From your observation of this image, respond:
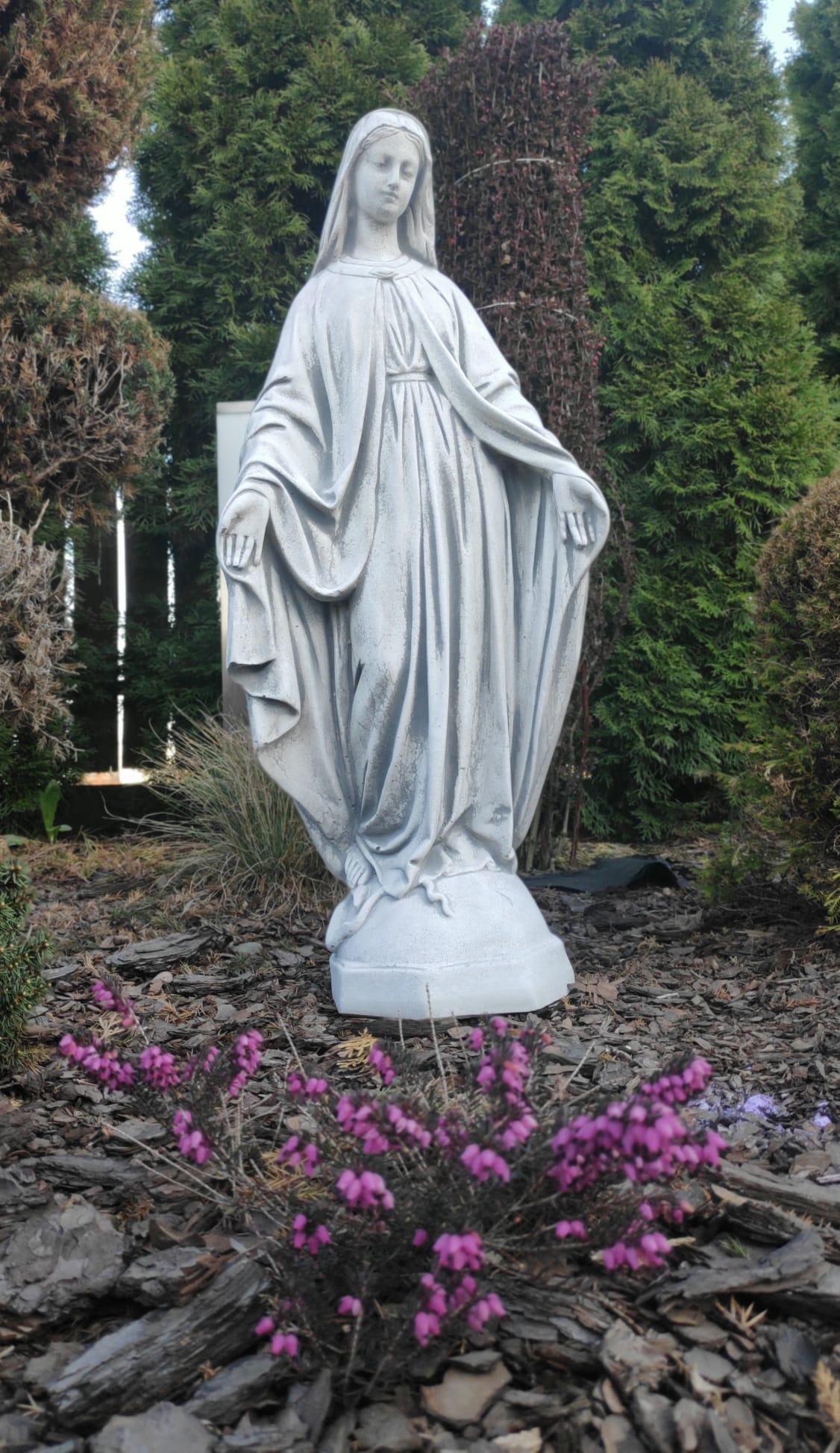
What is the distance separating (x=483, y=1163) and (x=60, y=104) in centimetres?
717

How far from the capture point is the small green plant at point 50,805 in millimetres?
6969

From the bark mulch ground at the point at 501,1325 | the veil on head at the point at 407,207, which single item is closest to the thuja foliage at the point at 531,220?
the veil on head at the point at 407,207

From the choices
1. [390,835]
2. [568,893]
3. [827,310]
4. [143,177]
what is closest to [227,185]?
→ [143,177]

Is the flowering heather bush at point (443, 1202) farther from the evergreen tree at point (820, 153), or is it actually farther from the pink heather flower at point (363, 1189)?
the evergreen tree at point (820, 153)

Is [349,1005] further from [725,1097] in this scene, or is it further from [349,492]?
[349,492]

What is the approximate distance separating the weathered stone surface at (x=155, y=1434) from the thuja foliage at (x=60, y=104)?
679cm

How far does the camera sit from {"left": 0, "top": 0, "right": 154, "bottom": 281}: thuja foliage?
6.65 m

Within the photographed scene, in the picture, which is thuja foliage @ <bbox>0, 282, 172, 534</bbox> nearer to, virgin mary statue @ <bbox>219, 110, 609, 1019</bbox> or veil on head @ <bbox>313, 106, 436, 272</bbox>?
veil on head @ <bbox>313, 106, 436, 272</bbox>

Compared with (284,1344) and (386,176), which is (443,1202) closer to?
(284,1344)

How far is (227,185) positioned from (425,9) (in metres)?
1.92

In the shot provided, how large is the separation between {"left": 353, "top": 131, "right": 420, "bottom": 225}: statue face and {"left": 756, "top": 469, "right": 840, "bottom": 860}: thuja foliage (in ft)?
5.89

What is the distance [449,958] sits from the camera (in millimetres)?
3146

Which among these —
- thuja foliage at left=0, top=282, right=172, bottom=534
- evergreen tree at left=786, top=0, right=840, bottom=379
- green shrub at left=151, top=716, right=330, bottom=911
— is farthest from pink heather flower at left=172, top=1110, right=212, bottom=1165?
evergreen tree at left=786, top=0, right=840, bottom=379

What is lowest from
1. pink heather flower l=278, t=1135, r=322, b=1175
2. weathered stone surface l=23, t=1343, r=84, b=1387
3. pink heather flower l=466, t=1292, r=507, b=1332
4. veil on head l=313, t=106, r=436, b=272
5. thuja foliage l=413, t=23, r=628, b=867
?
weathered stone surface l=23, t=1343, r=84, b=1387
